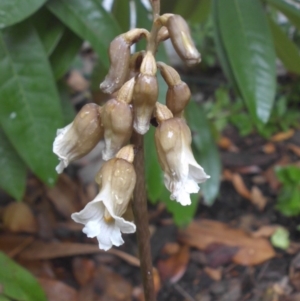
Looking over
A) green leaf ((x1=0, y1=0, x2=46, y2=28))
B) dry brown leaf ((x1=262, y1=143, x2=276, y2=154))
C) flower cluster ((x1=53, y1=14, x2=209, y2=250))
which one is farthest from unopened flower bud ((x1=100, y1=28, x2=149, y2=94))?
dry brown leaf ((x1=262, y1=143, x2=276, y2=154))

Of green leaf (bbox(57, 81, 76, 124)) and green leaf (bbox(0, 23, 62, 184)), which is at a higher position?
green leaf (bbox(0, 23, 62, 184))

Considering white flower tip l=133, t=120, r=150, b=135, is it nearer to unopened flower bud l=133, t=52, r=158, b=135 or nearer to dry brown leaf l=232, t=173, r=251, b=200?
unopened flower bud l=133, t=52, r=158, b=135

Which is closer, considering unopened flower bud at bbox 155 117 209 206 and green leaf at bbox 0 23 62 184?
unopened flower bud at bbox 155 117 209 206

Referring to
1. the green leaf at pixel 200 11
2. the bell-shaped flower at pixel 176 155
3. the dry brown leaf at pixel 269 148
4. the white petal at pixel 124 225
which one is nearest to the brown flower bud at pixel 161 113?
the bell-shaped flower at pixel 176 155

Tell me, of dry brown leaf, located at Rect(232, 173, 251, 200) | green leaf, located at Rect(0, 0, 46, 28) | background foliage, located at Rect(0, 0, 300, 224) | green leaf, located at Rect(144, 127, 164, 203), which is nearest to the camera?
green leaf, located at Rect(0, 0, 46, 28)


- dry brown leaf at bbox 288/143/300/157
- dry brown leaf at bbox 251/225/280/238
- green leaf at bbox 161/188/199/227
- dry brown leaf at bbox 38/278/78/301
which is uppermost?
dry brown leaf at bbox 38/278/78/301

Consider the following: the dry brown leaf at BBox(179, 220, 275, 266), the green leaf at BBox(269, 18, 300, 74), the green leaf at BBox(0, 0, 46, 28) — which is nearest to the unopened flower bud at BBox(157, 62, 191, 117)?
the green leaf at BBox(0, 0, 46, 28)

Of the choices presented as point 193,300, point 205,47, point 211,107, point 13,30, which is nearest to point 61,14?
point 13,30

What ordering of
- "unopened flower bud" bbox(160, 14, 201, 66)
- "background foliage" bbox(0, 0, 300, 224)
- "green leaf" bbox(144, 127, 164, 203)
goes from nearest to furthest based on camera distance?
"unopened flower bud" bbox(160, 14, 201, 66) < "background foliage" bbox(0, 0, 300, 224) < "green leaf" bbox(144, 127, 164, 203)

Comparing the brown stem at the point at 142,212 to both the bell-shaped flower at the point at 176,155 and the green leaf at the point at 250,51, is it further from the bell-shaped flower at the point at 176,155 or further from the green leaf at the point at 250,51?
the green leaf at the point at 250,51
